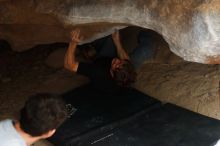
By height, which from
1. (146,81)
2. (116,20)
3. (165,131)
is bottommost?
(165,131)

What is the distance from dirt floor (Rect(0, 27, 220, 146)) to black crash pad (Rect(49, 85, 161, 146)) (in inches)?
7.0

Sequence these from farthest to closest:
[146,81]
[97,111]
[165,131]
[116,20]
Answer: [146,81] → [97,111] → [165,131] → [116,20]

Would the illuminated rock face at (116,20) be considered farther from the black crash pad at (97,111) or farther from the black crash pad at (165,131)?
the black crash pad at (165,131)

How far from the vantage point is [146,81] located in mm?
4016

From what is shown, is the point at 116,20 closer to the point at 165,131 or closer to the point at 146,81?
the point at 165,131

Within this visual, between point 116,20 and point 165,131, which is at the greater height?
point 116,20

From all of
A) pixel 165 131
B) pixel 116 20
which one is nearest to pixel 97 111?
pixel 165 131

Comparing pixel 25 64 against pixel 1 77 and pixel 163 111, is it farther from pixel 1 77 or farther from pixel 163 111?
pixel 163 111

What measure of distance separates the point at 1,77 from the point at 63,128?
135 centimetres

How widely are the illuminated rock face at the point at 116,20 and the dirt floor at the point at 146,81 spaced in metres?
0.40

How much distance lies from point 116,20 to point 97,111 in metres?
1.03

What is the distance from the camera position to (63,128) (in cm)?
327

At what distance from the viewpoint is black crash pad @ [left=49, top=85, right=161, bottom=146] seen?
10.5ft

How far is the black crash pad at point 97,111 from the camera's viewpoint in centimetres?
319
